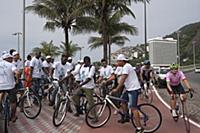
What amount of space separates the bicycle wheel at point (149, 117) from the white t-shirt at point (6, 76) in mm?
2878

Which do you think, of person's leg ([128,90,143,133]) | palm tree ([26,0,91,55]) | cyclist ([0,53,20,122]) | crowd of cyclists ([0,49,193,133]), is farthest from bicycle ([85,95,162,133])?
palm tree ([26,0,91,55])

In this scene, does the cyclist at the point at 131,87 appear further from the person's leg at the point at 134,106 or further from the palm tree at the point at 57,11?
the palm tree at the point at 57,11

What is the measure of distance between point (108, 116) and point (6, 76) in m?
2.86

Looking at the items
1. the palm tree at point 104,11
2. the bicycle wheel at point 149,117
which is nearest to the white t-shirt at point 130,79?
the bicycle wheel at point 149,117

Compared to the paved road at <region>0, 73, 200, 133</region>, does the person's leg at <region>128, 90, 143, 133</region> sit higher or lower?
higher

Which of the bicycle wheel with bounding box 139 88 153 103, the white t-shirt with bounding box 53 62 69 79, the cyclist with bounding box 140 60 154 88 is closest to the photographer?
the white t-shirt with bounding box 53 62 69 79

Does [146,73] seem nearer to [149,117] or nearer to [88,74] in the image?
[88,74]

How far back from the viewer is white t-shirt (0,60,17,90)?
8758 mm

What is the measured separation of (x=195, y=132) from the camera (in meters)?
9.62

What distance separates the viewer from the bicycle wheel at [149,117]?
29.7 ft

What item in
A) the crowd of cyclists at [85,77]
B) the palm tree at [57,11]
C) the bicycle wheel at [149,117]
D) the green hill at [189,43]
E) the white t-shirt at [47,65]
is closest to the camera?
→ the crowd of cyclists at [85,77]

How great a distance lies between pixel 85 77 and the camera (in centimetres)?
1082

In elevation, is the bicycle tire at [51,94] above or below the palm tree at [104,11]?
below

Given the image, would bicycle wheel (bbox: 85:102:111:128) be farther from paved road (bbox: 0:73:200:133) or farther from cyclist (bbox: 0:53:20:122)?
cyclist (bbox: 0:53:20:122)
